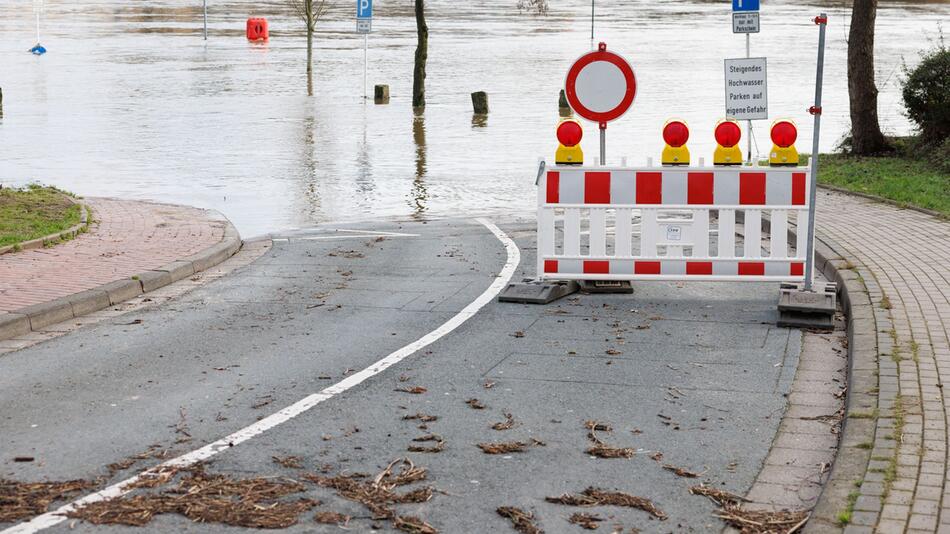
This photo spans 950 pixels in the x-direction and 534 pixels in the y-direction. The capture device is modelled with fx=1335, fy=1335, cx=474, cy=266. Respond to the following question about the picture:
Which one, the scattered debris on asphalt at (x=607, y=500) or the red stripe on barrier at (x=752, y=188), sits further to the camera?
the red stripe on barrier at (x=752, y=188)

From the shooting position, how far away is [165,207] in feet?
53.1

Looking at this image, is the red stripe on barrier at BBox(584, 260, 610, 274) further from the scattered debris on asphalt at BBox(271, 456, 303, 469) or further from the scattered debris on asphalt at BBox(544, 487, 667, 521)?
the scattered debris on asphalt at BBox(544, 487, 667, 521)

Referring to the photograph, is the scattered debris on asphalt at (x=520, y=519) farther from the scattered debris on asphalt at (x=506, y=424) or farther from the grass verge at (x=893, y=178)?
the grass verge at (x=893, y=178)

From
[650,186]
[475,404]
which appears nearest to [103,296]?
[475,404]

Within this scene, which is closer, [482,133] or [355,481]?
[355,481]

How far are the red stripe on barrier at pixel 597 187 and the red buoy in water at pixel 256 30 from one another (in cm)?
5481

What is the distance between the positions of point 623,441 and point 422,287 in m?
4.64

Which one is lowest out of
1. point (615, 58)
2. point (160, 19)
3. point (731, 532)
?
point (731, 532)

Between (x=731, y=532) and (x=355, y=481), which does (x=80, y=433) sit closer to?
(x=355, y=481)

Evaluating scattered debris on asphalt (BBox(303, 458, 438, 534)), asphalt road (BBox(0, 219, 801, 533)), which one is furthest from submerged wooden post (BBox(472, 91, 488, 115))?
scattered debris on asphalt (BBox(303, 458, 438, 534))

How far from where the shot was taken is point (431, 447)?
630 cm

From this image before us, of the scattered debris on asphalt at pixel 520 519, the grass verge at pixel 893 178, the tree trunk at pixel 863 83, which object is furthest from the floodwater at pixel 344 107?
the scattered debris on asphalt at pixel 520 519

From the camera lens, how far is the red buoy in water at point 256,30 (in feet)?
206

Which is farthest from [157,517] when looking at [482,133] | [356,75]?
[356,75]
